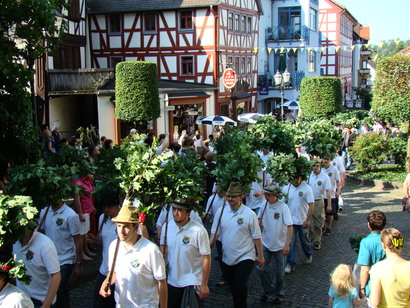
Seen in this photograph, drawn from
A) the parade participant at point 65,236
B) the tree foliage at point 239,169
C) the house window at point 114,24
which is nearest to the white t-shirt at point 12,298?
the parade participant at point 65,236

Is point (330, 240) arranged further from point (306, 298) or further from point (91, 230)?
point (91, 230)

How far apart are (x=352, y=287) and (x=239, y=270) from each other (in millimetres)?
1706

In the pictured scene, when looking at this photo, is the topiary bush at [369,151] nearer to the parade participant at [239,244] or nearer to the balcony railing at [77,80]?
the balcony railing at [77,80]

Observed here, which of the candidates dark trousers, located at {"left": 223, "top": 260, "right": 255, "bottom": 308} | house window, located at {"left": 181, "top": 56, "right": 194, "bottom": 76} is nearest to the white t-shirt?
dark trousers, located at {"left": 223, "top": 260, "right": 255, "bottom": 308}

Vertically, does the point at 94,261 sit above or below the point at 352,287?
below

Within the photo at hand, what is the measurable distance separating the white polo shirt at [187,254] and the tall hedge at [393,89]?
51.1ft

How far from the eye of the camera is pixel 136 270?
522 centimetres

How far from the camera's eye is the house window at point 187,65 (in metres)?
32.2

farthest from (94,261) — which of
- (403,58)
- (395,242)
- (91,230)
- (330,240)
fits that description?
(403,58)

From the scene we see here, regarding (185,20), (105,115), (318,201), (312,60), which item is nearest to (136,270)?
(318,201)

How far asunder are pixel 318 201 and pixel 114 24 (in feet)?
79.3

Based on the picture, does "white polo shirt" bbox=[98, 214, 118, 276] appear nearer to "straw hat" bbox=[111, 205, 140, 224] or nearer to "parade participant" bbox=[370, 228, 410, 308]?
"straw hat" bbox=[111, 205, 140, 224]

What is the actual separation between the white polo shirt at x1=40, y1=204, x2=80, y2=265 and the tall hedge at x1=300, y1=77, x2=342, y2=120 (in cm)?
2239

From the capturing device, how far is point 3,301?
4.33 m
